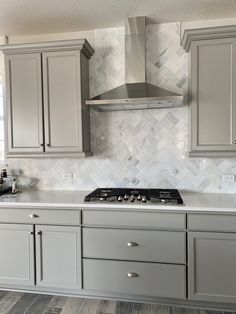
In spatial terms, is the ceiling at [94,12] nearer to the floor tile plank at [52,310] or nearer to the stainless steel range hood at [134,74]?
the stainless steel range hood at [134,74]

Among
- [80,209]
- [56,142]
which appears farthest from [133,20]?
[80,209]

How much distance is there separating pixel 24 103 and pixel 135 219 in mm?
1610

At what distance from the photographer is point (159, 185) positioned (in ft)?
9.05

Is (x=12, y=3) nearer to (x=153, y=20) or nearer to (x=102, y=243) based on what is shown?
(x=153, y=20)

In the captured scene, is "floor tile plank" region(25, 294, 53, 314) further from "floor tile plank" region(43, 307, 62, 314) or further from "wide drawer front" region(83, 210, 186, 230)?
"wide drawer front" region(83, 210, 186, 230)

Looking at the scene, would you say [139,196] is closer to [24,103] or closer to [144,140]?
[144,140]

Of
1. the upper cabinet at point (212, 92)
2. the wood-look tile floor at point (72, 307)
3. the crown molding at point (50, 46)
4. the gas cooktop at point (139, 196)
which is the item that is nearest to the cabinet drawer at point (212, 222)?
the gas cooktop at point (139, 196)

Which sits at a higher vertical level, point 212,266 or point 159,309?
point 212,266

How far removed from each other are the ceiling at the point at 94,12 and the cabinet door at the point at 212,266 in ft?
6.71

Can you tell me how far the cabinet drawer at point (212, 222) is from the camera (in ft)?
6.75

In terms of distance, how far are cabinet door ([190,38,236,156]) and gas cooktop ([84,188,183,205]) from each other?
0.49m

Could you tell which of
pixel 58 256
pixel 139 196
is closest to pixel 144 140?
pixel 139 196

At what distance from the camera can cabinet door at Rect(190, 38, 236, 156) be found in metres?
2.29

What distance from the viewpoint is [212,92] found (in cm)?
232
